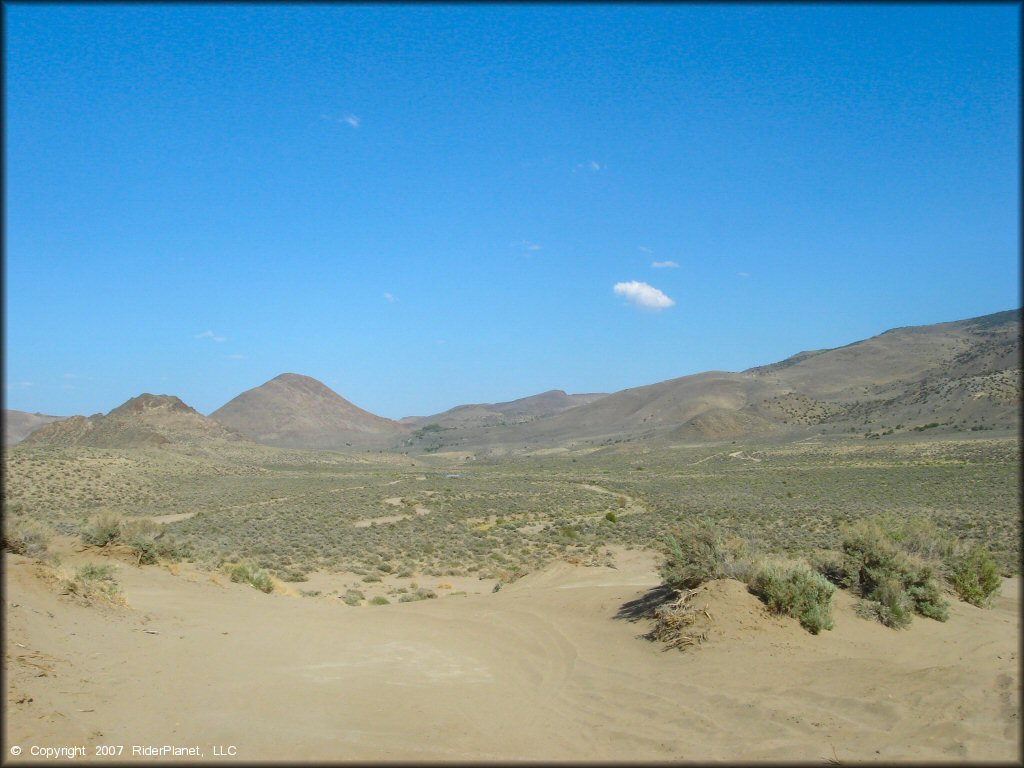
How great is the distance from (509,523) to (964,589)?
903 inches

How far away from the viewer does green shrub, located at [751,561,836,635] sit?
10211 millimetres

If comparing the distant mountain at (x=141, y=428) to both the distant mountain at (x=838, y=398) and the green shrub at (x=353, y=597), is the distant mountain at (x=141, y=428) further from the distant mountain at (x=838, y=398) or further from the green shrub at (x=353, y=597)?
the green shrub at (x=353, y=597)

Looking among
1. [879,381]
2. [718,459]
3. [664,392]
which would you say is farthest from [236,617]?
[664,392]

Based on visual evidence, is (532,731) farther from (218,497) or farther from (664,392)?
(664,392)

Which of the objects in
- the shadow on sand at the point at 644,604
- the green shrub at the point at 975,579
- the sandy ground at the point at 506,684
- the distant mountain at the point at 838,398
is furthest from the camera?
the distant mountain at the point at 838,398

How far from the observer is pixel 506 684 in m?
9.51

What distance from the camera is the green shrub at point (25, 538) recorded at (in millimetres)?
12555

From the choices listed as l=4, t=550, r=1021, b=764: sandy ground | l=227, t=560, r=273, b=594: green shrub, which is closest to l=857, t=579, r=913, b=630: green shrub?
l=4, t=550, r=1021, b=764: sandy ground

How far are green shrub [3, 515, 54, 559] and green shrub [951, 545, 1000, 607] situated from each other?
59.0ft

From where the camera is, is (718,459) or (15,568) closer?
(15,568)

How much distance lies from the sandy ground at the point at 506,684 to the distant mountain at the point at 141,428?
251 feet

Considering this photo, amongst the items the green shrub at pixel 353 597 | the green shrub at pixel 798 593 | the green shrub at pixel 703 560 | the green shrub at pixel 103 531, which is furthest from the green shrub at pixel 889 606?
the green shrub at pixel 103 531

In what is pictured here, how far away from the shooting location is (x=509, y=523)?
33469 millimetres

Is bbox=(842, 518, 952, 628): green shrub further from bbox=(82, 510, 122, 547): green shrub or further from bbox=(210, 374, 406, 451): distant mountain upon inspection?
bbox=(210, 374, 406, 451): distant mountain
